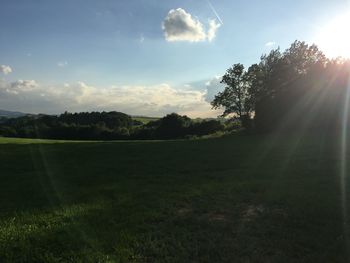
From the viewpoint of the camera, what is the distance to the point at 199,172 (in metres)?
15.4

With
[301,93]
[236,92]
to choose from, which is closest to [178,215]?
[301,93]

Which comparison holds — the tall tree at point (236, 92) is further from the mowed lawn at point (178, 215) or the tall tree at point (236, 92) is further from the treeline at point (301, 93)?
the mowed lawn at point (178, 215)

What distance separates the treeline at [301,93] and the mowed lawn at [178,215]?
2189 cm

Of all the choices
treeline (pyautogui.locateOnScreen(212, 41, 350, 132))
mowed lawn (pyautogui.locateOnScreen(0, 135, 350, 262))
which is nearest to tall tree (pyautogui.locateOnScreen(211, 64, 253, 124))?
treeline (pyautogui.locateOnScreen(212, 41, 350, 132))

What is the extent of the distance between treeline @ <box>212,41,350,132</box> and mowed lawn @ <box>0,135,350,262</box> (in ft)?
71.8

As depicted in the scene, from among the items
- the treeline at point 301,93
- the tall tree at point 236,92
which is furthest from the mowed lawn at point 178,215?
the tall tree at point 236,92

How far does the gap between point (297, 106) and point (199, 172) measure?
92.7ft

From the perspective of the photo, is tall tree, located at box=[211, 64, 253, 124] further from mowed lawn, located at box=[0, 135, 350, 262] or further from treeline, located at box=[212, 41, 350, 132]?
mowed lawn, located at box=[0, 135, 350, 262]

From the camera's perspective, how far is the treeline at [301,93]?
119 feet

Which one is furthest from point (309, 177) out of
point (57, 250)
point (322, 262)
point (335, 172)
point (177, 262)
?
point (57, 250)

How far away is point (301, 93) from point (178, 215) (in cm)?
3581

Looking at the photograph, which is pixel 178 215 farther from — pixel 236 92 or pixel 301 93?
pixel 236 92

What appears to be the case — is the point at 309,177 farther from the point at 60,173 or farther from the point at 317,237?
the point at 60,173

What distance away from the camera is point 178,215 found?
7.84m
